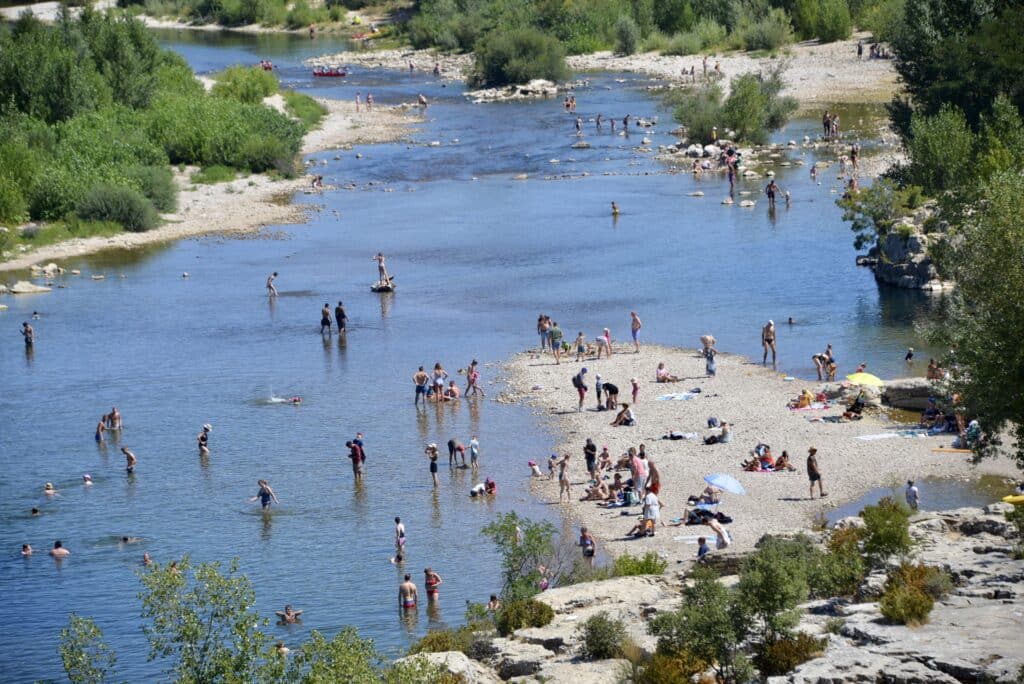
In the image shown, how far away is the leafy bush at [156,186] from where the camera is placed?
265 ft

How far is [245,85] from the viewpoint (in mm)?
107562

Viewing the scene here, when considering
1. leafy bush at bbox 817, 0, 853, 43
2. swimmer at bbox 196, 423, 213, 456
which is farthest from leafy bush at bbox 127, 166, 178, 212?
leafy bush at bbox 817, 0, 853, 43

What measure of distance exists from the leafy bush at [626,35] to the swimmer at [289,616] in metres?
112

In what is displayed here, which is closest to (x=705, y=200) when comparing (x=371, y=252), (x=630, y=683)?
(x=371, y=252)

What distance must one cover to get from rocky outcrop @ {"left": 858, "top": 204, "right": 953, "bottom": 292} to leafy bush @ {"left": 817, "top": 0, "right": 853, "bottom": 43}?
2740 inches

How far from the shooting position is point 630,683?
79.0ft

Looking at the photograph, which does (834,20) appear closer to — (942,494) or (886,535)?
(942,494)

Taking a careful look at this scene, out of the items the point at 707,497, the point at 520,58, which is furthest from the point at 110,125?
the point at 707,497

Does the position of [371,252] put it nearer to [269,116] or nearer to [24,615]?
[269,116]

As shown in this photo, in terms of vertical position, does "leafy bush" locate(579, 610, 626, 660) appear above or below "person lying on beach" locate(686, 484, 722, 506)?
above

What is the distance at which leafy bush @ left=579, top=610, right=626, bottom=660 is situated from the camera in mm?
26297

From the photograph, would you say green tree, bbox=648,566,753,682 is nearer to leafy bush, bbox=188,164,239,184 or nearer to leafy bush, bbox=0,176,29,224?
leafy bush, bbox=0,176,29,224

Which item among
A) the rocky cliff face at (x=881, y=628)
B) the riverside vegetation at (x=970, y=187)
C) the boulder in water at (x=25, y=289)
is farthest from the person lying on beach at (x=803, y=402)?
the boulder in water at (x=25, y=289)

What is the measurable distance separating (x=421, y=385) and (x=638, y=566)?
19.0 metres
